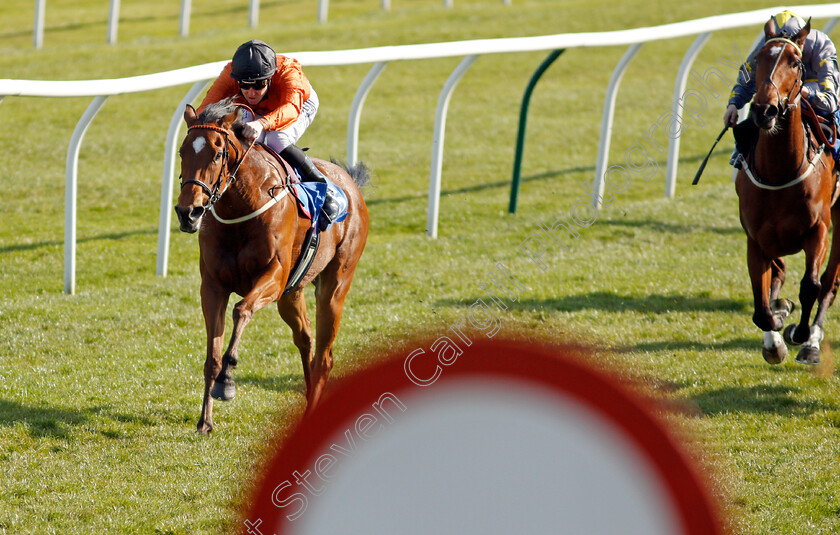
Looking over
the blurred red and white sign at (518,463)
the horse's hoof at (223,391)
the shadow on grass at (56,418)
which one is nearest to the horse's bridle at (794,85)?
the horse's hoof at (223,391)

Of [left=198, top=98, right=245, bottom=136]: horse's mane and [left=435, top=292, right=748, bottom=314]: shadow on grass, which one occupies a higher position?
[left=198, top=98, right=245, bottom=136]: horse's mane

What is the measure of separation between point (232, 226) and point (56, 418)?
137 cm

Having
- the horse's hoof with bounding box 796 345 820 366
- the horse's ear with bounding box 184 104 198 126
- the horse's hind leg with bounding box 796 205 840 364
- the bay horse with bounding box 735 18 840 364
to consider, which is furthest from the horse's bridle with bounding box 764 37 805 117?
the horse's ear with bounding box 184 104 198 126

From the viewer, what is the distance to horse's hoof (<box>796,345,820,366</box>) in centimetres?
526

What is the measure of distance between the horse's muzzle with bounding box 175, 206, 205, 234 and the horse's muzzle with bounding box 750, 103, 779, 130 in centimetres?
278

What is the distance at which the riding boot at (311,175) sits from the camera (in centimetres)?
465

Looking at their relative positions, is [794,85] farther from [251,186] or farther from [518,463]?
[518,463]

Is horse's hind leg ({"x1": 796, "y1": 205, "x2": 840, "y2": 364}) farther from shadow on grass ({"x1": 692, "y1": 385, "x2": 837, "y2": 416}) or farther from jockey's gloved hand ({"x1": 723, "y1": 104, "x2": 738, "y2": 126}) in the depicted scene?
jockey's gloved hand ({"x1": 723, "y1": 104, "x2": 738, "y2": 126})

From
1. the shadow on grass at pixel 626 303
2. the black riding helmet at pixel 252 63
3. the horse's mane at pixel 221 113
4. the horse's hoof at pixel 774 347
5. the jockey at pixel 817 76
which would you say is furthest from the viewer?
the shadow on grass at pixel 626 303

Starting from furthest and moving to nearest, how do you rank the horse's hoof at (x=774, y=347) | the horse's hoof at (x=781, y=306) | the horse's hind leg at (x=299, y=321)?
the horse's hoof at (x=781, y=306), the horse's hoof at (x=774, y=347), the horse's hind leg at (x=299, y=321)

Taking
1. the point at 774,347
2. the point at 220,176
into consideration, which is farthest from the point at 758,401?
the point at 220,176

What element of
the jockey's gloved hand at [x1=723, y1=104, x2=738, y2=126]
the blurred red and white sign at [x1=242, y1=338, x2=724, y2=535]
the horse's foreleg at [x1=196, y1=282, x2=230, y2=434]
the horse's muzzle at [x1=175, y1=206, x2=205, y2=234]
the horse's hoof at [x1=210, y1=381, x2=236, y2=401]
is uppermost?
the blurred red and white sign at [x1=242, y1=338, x2=724, y2=535]

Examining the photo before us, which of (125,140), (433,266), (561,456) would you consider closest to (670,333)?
(433,266)

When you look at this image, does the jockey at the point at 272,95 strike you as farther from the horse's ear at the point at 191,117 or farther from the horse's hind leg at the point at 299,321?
the horse's hind leg at the point at 299,321
